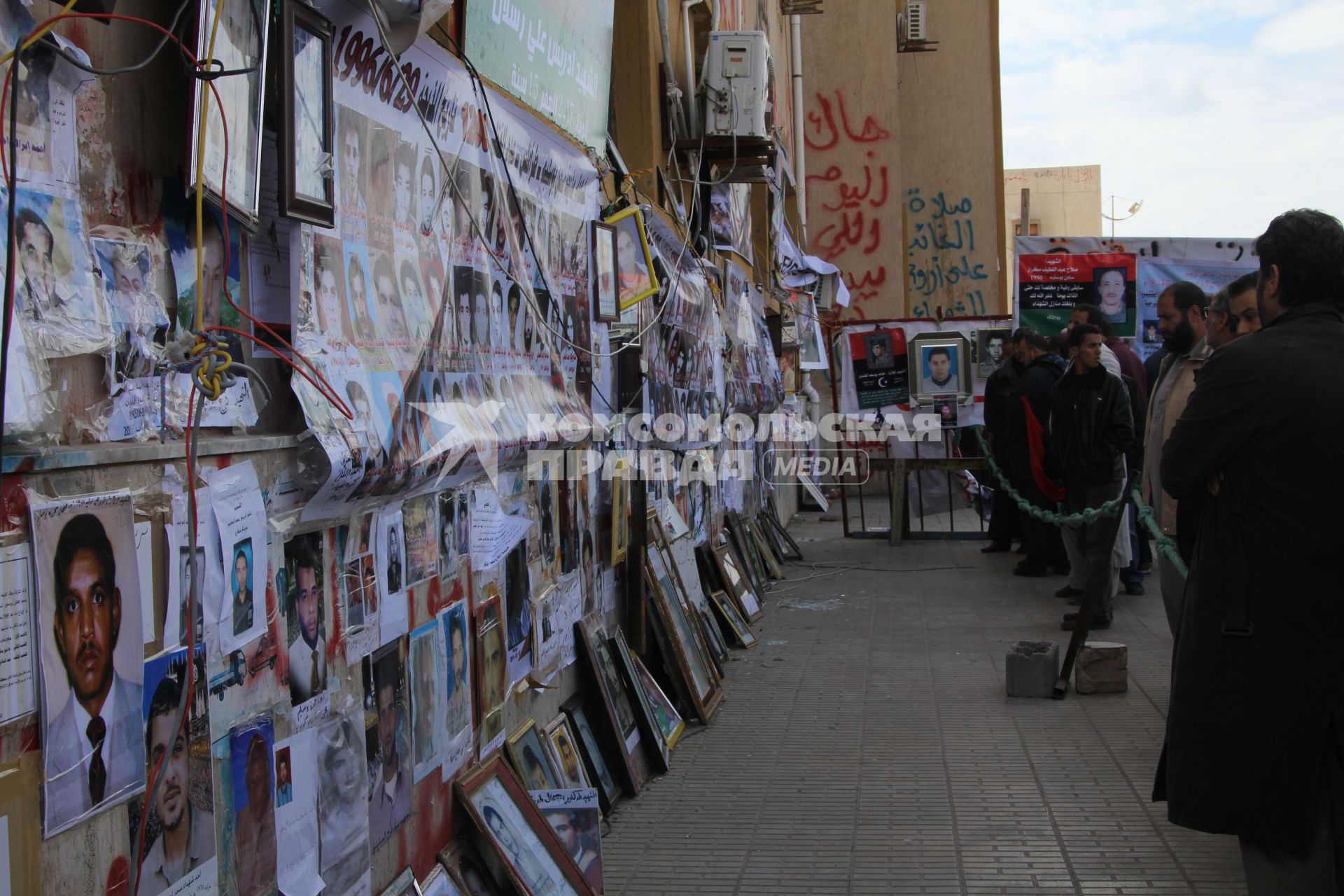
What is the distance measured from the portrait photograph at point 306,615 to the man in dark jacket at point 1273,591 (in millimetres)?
2327

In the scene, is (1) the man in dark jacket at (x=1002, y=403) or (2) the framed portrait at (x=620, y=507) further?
(1) the man in dark jacket at (x=1002, y=403)

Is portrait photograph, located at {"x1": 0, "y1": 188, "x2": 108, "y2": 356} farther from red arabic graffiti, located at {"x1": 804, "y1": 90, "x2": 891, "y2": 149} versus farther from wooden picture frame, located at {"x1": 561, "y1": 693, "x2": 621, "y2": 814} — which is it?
red arabic graffiti, located at {"x1": 804, "y1": 90, "x2": 891, "y2": 149}

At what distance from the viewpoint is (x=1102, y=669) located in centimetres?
633

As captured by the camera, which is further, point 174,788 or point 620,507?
point 620,507

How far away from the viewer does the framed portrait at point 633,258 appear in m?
5.52

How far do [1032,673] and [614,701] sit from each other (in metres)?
2.57

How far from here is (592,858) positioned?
387 cm

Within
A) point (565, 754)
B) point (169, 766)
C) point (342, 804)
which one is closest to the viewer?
point (169, 766)

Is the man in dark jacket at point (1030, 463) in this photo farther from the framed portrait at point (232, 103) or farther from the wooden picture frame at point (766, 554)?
the framed portrait at point (232, 103)

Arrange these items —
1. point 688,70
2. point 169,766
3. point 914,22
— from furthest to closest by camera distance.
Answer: point 914,22, point 688,70, point 169,766

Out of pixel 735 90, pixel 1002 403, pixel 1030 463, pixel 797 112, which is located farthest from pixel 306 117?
pixel 797 112

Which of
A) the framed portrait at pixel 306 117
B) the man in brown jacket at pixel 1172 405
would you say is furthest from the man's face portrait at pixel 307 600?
the man in brown jacket at pixel 1172 405

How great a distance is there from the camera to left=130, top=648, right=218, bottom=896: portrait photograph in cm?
198

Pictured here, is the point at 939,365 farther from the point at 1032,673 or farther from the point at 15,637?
the point at 15,637
